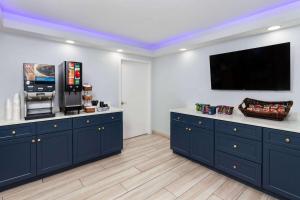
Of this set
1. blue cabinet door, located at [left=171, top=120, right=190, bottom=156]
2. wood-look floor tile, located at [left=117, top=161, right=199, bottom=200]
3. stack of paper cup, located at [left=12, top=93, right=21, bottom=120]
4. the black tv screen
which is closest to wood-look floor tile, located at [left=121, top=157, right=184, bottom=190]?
wood-look floor tile, located at [left=117, top=161, right=199, bottom=200]

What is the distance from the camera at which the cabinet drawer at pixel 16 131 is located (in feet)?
6.76

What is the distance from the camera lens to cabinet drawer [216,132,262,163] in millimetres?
2105

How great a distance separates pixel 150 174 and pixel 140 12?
7.86ft

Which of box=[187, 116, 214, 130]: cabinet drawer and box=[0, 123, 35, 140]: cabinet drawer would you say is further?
box=[187, 116, 214, 130]: cabinet drawer

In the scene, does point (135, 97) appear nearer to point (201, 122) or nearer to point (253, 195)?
point (201, 122)

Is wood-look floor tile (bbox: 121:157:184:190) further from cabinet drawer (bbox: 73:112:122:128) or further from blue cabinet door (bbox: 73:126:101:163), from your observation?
cabinet drawer (bbox: 73:112:122:128)

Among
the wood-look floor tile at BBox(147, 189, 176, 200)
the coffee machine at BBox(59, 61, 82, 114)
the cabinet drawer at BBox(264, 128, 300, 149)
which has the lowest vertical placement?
the wood-look floor tile at BBox(147, 189, 176, 200)

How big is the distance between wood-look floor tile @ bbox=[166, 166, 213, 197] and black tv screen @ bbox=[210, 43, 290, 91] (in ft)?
4.84

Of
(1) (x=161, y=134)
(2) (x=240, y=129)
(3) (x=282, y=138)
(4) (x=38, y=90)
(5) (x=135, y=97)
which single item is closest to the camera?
(3) (x=282, y=138)

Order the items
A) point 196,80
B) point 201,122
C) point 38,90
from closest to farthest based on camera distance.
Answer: point 38,90, point 201,122, point 196,80

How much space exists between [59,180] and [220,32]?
3354 mm

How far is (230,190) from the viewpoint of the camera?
7.08ft

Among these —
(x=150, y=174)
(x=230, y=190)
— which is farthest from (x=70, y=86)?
(x=230, y=190)

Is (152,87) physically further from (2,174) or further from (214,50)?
(2,174)
